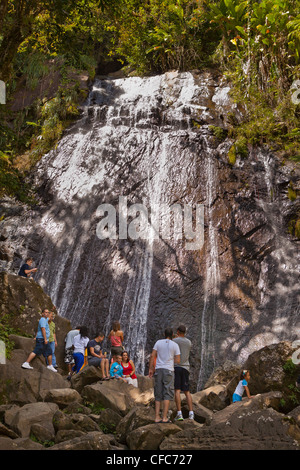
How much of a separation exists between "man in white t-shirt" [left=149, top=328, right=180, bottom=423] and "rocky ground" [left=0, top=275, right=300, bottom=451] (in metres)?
0.22

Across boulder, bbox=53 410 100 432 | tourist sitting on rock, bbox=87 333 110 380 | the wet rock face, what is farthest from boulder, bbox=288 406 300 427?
the wet rock face

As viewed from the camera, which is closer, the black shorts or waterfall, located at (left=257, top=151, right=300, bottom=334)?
the black shorts

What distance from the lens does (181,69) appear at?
2003 cm

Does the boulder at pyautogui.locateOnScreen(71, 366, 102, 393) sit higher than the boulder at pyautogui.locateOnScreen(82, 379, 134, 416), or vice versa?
the boulder at pyautogui.locateOnScreen(71, 366, 102, 393)

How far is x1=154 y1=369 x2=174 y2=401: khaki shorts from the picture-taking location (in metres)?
6.30

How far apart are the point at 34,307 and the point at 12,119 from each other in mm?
12934

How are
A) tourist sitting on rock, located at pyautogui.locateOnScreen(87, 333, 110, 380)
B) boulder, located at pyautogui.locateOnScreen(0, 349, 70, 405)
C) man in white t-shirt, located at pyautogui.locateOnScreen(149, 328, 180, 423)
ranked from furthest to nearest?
1. tourist sitting on rock, located at pyautogui.locateOnScreen(87, 333, 110, 380)
2. boulder, located at pyautogui.locateOnScreen(0, 349, 70, 405)
3. man in white t-shirt, located at pyautogui.locateOnScreen(149, 328, 180, 423)

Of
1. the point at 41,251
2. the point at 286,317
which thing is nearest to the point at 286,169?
the point at 286,317

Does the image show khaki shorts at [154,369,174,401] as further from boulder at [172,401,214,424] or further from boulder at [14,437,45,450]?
boulder at [14,437,45,450]

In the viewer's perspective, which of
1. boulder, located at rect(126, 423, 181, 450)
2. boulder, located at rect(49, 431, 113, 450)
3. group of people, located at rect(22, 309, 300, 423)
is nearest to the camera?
boulder, located at rect(49, 431, 113, 450)

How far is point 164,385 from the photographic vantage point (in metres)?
6.36

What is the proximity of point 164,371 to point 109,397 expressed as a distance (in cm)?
137

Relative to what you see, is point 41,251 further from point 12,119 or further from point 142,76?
point 142,76

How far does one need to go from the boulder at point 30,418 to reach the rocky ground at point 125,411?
0.04 feet
